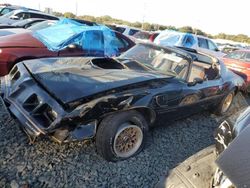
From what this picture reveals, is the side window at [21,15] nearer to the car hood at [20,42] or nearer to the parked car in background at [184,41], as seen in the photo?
the parked car in background at [184,41]

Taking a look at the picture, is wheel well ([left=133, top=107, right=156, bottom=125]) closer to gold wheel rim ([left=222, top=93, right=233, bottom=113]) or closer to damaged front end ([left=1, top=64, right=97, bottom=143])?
damaged front end ([left=1, top=64, right=97, bottom=143])

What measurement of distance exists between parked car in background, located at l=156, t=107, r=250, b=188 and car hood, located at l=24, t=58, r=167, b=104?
4.56 feet

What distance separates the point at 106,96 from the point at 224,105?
3.56 m

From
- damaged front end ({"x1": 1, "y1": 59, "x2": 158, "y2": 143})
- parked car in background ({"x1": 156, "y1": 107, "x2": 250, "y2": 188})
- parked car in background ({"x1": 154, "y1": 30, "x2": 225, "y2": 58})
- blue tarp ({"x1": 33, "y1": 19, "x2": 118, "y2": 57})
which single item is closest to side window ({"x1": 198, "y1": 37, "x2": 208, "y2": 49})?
parked car in background ({"x1": 154, "y1": 30, "x2": 225, "y2": 58})

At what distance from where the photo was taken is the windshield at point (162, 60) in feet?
14.9

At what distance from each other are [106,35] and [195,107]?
318cm

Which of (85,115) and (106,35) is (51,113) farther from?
(106,35)

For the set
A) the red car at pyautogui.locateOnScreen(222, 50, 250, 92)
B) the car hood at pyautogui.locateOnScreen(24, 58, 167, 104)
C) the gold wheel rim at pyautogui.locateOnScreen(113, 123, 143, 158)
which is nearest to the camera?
the car hood at pyautogui.locateOnScreen(24, 58, 167, 104)

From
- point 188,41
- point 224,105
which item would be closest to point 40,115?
point 224,105

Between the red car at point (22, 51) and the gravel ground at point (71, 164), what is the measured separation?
54.7 inches

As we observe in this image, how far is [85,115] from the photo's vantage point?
3.17m

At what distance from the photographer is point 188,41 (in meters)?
12.7

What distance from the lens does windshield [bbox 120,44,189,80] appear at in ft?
14.9

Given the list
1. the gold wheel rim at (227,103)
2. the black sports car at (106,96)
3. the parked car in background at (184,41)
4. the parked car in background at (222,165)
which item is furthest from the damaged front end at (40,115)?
the parked car in background at (184,41)
